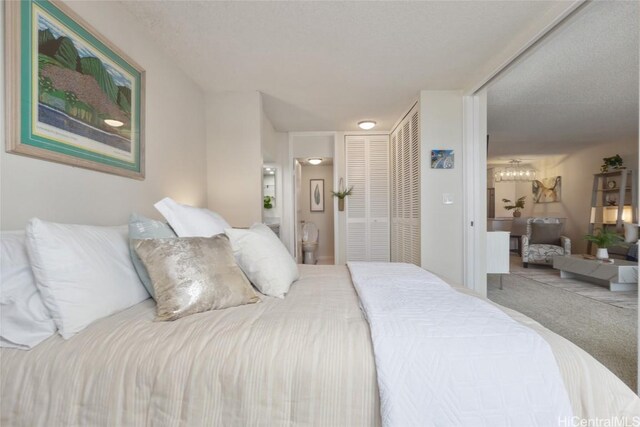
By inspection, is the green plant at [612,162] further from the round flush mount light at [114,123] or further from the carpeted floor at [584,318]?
the round flush mount light at [114,123]

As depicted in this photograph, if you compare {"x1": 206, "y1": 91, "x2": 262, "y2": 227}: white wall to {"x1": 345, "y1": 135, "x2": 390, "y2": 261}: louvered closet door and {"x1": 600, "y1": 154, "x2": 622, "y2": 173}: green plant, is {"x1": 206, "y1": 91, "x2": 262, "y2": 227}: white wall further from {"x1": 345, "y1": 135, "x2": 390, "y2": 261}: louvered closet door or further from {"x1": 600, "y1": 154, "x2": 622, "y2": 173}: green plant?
{"x1": 600, "y1": 154, "x2": 622, "y2": 173}: green plant

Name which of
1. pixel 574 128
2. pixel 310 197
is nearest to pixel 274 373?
pixel 310 197

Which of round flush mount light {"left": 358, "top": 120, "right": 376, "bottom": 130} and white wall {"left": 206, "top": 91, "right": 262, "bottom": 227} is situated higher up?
round flush mount light {"left": 358, "top": 120, "right": 376, "bottom": 130}

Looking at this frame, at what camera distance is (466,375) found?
33.2 inches

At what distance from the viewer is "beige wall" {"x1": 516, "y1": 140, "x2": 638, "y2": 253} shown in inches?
222

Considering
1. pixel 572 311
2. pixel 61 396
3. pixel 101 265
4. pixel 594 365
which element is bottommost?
pixel 572 311

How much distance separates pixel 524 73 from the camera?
2.96 meters

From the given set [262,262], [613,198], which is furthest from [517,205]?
[262,262]

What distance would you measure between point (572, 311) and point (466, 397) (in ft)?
9.89

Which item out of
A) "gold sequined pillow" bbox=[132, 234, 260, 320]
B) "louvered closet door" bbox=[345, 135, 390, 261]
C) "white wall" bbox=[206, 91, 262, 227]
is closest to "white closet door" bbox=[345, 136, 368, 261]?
"louvered closet door" bbox=[345, 135, 390, 261]

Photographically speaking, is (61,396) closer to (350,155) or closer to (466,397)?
(466,397)

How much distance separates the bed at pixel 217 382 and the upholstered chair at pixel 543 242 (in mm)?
5273

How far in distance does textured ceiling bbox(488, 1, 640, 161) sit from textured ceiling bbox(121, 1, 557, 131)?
444 mm

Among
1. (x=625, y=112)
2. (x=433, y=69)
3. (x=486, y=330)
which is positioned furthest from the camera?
(x=625, y=112)
